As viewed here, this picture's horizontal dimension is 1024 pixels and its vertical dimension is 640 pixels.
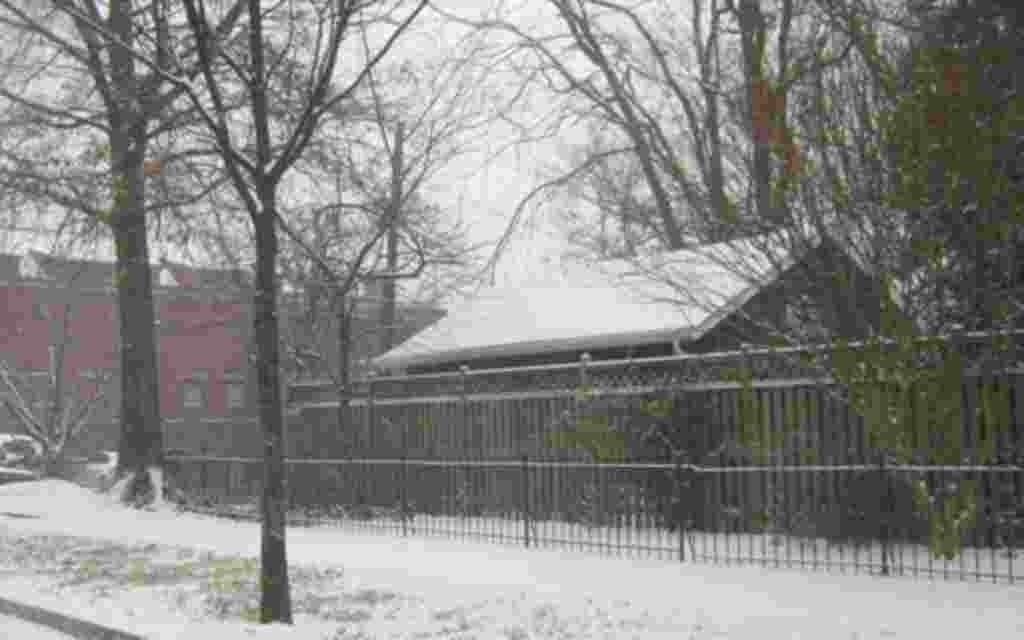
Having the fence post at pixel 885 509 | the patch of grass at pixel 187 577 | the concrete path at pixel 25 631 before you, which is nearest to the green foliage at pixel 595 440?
the patch of grass at pixel 187 577

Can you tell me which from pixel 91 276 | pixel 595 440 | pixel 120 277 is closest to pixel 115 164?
pixel 120 277

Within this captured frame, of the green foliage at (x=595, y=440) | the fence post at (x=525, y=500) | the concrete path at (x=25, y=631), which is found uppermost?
the green foliage at (x=595, y=440)

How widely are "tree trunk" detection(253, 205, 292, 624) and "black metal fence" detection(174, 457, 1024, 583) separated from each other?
4.38 meters

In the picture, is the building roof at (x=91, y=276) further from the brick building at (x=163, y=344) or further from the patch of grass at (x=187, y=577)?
the patch of grass at (x=187, y=577)

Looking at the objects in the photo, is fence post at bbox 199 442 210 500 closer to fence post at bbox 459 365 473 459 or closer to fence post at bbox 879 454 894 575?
fence post at bbox 459 365 473 459

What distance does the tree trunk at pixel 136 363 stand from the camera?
70.7ft

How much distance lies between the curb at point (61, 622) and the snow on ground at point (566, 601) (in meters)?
0.12

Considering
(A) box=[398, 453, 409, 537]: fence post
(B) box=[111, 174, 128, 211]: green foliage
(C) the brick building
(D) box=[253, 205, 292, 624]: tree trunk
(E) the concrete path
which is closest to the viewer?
(D) box=[253, 205, 292, 624]: tree trunk

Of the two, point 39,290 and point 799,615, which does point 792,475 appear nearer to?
point 799,615

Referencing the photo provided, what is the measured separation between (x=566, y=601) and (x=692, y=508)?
157 inches

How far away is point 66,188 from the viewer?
20.6 m

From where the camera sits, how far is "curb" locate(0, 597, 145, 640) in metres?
10.4

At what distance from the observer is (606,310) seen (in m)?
18.7

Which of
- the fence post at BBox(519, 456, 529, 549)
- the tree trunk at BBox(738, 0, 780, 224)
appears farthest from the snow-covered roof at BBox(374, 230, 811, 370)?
the fence post at BBox(519, 456, 529, 549)
